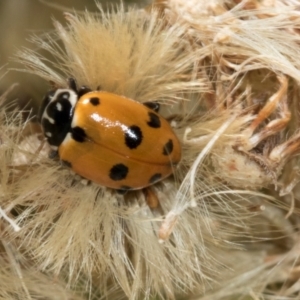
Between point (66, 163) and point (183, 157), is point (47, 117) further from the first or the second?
point (183, 157)

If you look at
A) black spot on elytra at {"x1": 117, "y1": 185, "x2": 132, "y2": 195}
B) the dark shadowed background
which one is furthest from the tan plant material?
the dark shadowed background

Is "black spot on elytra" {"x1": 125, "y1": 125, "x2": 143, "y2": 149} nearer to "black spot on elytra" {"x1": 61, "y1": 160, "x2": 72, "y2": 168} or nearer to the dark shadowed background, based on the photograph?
"black spot on elytra" {"x1": 61, "y1": 160, "x2": 72, "y2": 168}

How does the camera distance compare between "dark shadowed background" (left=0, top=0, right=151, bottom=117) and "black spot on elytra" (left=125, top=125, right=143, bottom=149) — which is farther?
"dark shadowed background" (left=0, top=0, right=151, bottom=117)

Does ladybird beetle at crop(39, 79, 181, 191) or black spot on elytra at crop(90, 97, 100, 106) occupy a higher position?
black spot on elytra at crop(90, 97, 100, 106)

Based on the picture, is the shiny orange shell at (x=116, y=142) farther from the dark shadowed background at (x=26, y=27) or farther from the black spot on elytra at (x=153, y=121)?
the dark shadowed background at (x=26, y=27)

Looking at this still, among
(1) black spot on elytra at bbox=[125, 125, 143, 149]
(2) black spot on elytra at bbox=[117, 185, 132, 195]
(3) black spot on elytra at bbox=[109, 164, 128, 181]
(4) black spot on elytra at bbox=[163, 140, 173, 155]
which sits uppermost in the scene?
(1) black spot on elytra at bbox=[125, 125, 143, 149]

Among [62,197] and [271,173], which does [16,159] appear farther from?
[271,173]

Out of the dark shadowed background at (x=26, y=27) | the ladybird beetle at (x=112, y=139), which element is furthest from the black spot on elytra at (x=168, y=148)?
the dark shadowed background at (x=26, y=27)
